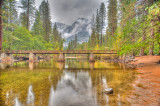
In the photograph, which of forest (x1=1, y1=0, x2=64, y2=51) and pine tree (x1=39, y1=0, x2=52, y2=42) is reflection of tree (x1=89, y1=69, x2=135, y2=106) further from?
pine tree (x1=39, y1=0, x2=52, y2=42)

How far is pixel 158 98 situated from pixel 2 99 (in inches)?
311

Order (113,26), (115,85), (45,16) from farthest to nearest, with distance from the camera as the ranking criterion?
1. (45,16)
2. (113,26)
3. (115,85)

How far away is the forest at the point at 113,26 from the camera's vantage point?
11.1m

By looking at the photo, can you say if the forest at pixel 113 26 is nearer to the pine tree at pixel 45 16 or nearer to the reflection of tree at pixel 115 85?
the pine tree at pixel 45 16

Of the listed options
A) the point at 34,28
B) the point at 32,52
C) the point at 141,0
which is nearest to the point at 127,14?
the point at 141,0

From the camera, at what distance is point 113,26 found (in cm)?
3506

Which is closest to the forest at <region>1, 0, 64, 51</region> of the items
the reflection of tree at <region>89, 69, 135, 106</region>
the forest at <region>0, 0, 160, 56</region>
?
the forest at <region>0, 0, 160, 56</region>

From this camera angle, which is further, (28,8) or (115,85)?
(28,8)

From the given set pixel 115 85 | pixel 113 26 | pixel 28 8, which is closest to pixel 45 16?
pixel 28 8

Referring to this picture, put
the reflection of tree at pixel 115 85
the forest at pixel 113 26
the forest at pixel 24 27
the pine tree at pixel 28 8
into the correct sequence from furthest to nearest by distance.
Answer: the pine tree at pixel 28 8 → the forest at pixel 24 27 → the forest at pixel 113 26 → the reflection of tree at pixel 115 85

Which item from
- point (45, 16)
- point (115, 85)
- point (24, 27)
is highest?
point (45, 16)

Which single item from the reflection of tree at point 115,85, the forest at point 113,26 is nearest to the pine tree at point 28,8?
the forest at point 113,26

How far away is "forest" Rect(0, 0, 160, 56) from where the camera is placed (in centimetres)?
1108

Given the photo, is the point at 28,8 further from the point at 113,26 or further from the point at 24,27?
the point at 113,26
